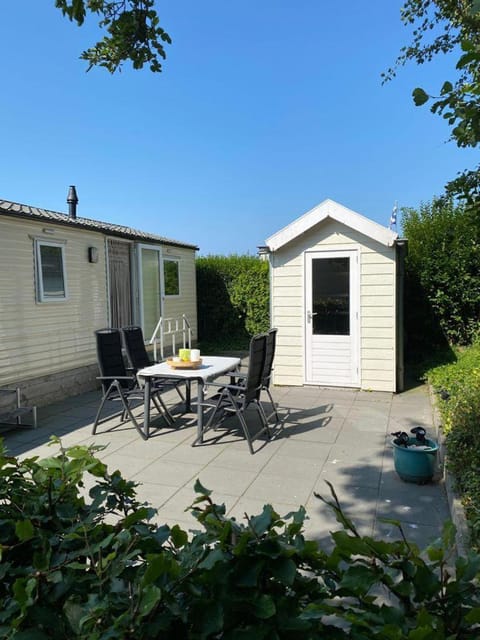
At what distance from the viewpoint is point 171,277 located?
1068 cm

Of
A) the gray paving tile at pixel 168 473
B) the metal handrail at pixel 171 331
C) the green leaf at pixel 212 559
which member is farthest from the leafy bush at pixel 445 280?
the green leaf at pixel 212 559

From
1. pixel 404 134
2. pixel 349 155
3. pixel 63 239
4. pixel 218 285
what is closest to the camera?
pixel 63 239

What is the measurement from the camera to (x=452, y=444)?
3756 mm

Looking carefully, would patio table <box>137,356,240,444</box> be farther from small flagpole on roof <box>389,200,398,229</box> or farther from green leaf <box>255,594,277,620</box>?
small flagpole on roof <box>389,200,398,229</box>

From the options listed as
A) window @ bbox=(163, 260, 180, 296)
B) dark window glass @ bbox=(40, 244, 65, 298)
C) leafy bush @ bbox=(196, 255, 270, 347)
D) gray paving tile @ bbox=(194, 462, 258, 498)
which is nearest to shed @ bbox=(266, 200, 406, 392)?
dark window glass @ bbox=(40, 244, 65, 298)

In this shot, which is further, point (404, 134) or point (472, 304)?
point (404, 134)

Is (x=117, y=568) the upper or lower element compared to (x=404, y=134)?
lower

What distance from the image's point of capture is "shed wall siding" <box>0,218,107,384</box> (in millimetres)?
6246

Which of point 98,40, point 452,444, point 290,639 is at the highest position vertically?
point 98,40

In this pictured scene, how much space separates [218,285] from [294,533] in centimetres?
1157

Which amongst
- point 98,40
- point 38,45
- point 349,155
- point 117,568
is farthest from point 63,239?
point 349,155

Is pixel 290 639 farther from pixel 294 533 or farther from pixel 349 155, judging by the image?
pixel 349 155

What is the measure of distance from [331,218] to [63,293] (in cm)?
443

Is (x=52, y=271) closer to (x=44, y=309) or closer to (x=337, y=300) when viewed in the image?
(x=44, y=309)
